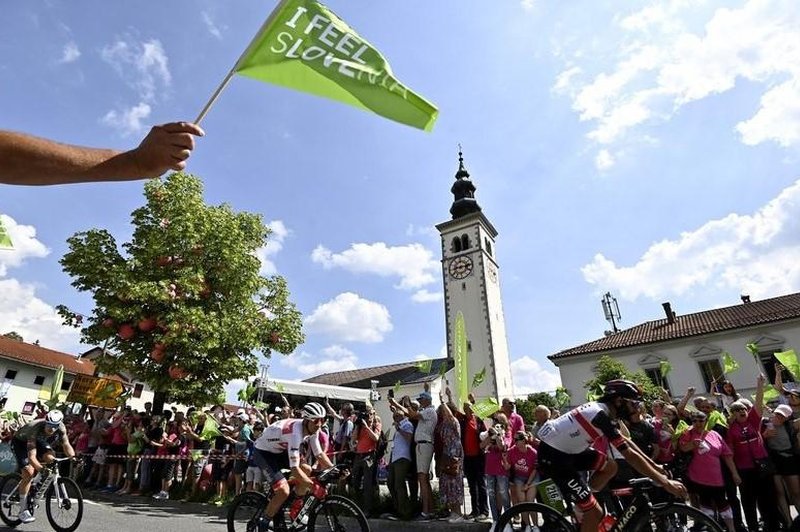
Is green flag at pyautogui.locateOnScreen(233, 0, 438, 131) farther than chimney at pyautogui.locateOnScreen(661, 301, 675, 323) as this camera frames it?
No

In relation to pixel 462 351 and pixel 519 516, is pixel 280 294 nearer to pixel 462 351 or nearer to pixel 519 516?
pixel 462 351

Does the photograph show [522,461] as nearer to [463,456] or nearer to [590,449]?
[463,456]

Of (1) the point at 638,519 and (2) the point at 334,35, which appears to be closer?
(2) the point at 334,35

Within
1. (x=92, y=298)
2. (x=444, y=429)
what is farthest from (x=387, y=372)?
(x=444, y=429)

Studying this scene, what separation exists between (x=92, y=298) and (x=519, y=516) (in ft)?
48.3

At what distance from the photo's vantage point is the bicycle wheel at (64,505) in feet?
22.3

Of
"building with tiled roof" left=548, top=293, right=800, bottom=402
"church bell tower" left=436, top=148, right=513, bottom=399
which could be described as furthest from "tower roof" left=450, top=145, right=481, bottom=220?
"building with tiled roof" left=548, top=293, right=800, bottom=402

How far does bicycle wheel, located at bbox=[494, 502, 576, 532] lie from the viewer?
14.9 ft

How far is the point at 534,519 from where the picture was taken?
4.67 m

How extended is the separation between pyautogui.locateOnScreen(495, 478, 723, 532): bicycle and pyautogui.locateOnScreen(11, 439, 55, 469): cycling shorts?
7815 mm

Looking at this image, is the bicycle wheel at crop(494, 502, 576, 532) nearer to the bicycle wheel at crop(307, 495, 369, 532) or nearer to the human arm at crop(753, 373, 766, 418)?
the bicycle wheel at crop(307, 495, 369, 532)

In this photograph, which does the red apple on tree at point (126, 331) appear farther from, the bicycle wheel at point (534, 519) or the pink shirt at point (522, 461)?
the bicycle wheel at point (534, 519)

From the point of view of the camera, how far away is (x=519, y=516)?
15.6 feet

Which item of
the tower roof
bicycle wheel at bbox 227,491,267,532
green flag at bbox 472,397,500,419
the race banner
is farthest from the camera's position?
the tower roof
